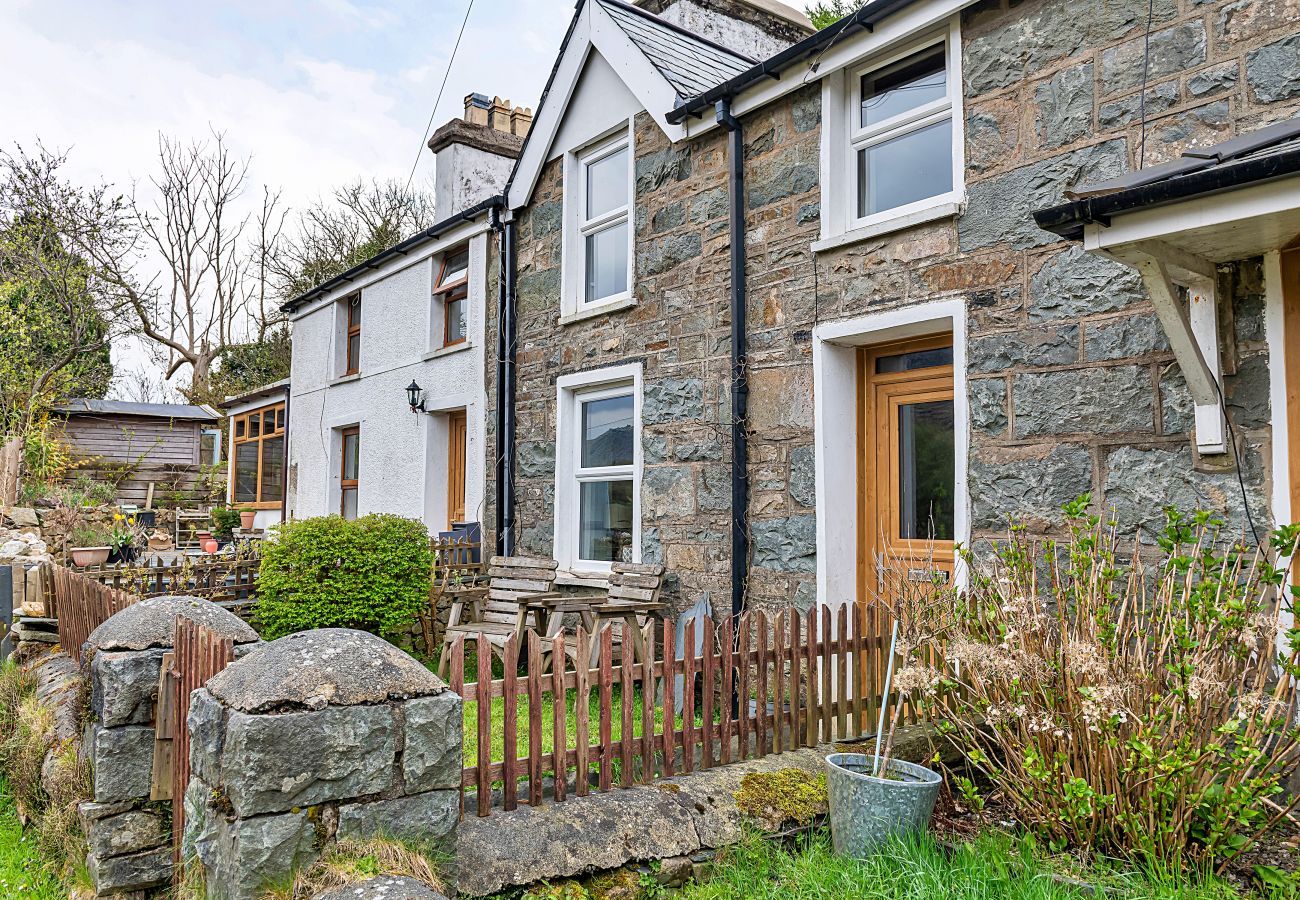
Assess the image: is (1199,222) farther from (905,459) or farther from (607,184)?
(607,184)

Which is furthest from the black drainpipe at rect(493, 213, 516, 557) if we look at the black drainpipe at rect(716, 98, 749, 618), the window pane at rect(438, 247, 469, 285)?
the black drainpipe at rect(716, 98, 749, 618)

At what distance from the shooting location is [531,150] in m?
8.80

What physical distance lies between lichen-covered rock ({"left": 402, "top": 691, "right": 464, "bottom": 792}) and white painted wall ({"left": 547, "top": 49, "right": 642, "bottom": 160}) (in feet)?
20.3

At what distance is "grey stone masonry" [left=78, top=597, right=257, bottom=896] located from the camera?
3.58m

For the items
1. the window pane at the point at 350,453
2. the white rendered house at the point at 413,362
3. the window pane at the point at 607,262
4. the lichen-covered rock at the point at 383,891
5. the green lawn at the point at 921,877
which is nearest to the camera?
the lichen-covered rock at the point at 383,891

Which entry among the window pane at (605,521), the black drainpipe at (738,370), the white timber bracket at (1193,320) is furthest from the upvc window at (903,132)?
the window pane at (605,521)

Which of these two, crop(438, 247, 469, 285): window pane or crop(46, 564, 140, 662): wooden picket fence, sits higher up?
crop(438, 247, 469, 285): window pane

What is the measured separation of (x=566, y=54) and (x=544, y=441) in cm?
377

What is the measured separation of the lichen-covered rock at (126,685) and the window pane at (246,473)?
15.3 metres

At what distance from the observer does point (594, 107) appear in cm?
809

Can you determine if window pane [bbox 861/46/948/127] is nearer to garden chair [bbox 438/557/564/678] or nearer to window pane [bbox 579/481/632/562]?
window pane [bbox 579/481/632/562]

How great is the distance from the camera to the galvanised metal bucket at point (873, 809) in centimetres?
321

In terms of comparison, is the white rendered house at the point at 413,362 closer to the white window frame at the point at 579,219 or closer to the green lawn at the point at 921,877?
the white window frame at the point at 579,219

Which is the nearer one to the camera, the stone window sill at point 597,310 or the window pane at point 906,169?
the window pane at point 906,169
